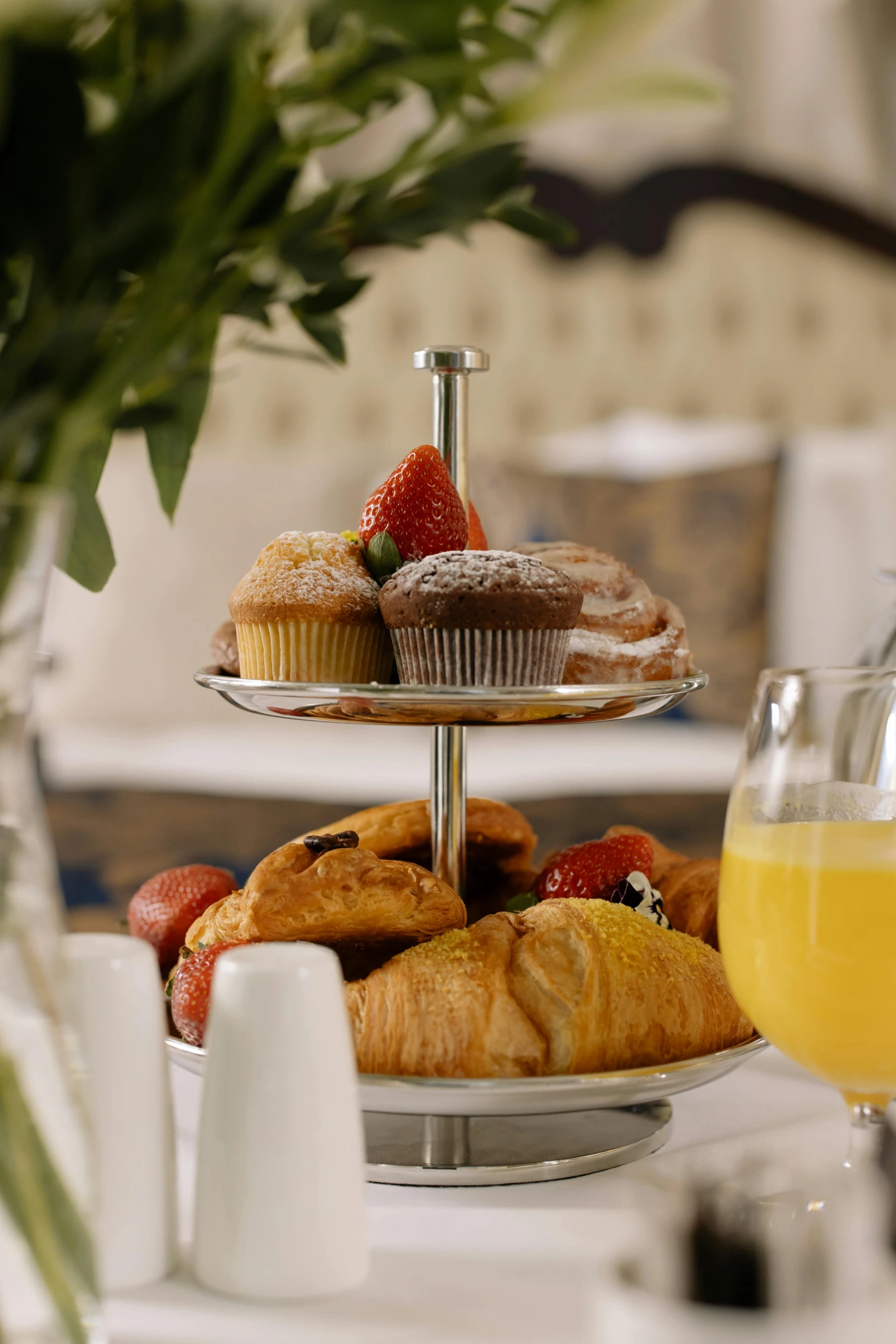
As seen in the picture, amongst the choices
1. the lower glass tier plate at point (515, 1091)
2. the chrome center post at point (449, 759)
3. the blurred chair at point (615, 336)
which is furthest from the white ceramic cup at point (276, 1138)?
the blurred chair at point (615, 336)

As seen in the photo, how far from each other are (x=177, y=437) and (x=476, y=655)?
0.37 meters

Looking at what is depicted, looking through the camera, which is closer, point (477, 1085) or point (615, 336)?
point (477, 1085)

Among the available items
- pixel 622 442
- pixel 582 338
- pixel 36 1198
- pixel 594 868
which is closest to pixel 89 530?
pixel 36 1198

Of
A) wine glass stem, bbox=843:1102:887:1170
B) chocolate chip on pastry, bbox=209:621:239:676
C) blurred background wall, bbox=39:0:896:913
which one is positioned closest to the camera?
wine glass stem, bbox=843:1102:887:1170

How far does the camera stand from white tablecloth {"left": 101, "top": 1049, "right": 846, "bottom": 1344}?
579 mm

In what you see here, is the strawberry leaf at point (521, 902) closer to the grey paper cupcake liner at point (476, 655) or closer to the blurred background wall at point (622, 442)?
the grey paper cupcake liner at point (476, 655)

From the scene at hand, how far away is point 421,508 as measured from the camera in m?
0.99

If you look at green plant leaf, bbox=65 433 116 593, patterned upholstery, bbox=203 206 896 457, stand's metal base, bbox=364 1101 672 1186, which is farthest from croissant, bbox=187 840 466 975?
patterned upholstery, bbox=203 206 896 457

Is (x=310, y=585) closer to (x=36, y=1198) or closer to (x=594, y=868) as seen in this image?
(x=594, y=868)

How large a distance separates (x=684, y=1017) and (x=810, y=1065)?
9 centimetres

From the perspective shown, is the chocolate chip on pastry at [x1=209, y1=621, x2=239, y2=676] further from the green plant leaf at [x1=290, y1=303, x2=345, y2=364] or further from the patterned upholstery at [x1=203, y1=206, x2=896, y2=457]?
the patterned upholstery at [x1=203, y1=206, x2=896, y2=457]

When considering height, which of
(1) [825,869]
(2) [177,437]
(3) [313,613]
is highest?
(2) [177,437]

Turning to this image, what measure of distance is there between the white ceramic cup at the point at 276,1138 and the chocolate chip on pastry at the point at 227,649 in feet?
1.77

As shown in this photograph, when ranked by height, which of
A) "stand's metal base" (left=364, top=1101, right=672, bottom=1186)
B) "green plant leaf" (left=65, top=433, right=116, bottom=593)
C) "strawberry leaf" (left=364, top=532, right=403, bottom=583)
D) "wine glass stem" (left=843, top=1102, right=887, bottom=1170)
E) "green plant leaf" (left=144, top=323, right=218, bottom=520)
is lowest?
"stand's metal base" (left=364, top=1101, right=672, bottom=1186)
